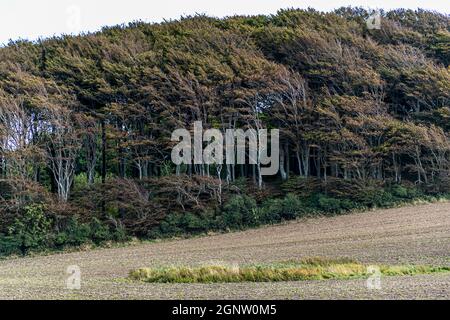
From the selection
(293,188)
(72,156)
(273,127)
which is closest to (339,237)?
(293,188)

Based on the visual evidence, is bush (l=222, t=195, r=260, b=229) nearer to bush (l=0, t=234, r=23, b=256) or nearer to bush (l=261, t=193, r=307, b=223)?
bush (l=261, t=193, r=307, b=223)

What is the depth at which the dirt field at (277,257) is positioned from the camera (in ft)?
76.0

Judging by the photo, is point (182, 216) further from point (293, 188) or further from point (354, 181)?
point (354, 181)

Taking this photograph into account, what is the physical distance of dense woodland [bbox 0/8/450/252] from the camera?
54.2 meters

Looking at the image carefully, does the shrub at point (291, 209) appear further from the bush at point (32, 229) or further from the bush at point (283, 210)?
the bush at point (32, 229)

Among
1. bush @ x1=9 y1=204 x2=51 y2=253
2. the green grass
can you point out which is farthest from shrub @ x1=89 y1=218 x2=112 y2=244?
the green grass

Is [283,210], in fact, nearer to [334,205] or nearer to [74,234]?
[334,205]

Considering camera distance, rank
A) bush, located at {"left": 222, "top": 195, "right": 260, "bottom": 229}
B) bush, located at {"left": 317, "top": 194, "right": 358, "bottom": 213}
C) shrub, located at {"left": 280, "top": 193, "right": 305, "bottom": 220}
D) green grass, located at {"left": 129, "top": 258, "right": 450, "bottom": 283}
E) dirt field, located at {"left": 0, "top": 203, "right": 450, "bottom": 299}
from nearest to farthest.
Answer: dirt field, located at {"left": 0, "top": 203, "right": 450, "bottom": 299} < green grass, located at {"left": 129, "top": 258, "right": 450, "bottom": 283} < bush, located at {"left": 222, "top": 195, "right": 260, "bottom": 229} < shrub, located at {"left": 280, "top": 193, "right": 305, "bottom": 220} < bush, located at {"left": 317, "top": 194, "right": 358, "bottom": 213}

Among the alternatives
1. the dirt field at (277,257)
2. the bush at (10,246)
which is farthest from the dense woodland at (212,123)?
the dirt field at (277,257)

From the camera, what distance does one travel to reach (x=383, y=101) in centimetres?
6222

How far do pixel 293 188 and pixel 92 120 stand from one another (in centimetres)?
1747

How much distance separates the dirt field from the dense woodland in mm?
3873

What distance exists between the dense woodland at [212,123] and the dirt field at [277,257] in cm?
387

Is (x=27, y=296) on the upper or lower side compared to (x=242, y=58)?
lower
